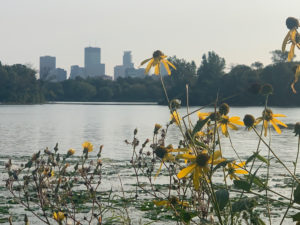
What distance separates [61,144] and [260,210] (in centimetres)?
651

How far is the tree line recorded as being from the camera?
51.5m

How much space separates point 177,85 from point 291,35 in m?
62.8

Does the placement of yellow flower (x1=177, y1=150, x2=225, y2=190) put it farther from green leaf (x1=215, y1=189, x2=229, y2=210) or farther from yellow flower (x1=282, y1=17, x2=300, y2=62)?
yellow flower (x1=282, y1=17, x2=300, y2=62)

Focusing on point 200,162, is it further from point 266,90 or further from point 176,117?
point 266,90

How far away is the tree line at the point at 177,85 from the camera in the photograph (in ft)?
169

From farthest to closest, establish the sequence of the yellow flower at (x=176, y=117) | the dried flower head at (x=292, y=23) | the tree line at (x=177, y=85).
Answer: the tree line at (x=177, y=85) → the dried flower head at (x=292, y=23) → the yellow flower at (x=176, y=117)

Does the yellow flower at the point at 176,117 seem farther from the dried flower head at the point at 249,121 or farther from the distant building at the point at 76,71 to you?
the distant building at the point at 76,71

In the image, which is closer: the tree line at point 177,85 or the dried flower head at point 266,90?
the dried flower head at point 266,90

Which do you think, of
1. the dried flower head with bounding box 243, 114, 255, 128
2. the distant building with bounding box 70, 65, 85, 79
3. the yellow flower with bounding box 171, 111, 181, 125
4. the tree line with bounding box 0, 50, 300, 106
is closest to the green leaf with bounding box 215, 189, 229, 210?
the yellow flower with bounding box 171, 111, 181, 125

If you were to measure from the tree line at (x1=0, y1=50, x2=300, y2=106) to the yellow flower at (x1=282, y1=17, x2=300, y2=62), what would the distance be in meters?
42.4

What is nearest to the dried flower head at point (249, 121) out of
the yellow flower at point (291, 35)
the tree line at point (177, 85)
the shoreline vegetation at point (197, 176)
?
the shoreline vegetation at point (197, 176)

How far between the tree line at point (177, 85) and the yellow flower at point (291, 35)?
139ft

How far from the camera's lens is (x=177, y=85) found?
6431cm

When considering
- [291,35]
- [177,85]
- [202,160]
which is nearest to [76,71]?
[177,85]
